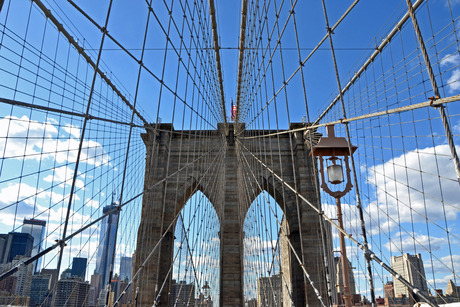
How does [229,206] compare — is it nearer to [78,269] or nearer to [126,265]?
[126,265]

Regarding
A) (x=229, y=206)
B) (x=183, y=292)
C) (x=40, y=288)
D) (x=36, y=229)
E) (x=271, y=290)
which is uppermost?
(x=229, y=206)

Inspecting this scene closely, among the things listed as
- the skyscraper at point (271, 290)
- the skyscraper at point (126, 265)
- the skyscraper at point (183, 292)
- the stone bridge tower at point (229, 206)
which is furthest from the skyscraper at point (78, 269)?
the stone bridge tower at point (229, 206)

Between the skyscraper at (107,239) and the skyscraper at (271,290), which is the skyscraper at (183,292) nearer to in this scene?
the skyscraper at (107,239)

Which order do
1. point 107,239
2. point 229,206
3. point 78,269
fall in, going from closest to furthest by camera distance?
point 78,269 < point 107,239 < point 229,206

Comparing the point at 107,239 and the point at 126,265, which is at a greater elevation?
the point at 107,239

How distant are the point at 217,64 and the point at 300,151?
5.77 metres

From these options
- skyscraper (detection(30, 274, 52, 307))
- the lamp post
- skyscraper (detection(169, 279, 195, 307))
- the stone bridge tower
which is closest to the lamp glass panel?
the lamp post

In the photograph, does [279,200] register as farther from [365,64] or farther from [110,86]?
[110,86]

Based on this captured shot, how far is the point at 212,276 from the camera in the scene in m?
15.2

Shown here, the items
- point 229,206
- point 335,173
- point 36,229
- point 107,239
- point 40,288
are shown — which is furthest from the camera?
point 229,206

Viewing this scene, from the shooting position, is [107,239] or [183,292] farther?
[183,292]

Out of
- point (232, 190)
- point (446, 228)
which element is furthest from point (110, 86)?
point (232, 190)

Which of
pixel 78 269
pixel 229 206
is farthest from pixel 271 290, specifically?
pixel 229 206

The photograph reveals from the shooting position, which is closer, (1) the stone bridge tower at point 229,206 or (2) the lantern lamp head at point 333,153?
(2) the lantern lamp head at point 333,153
